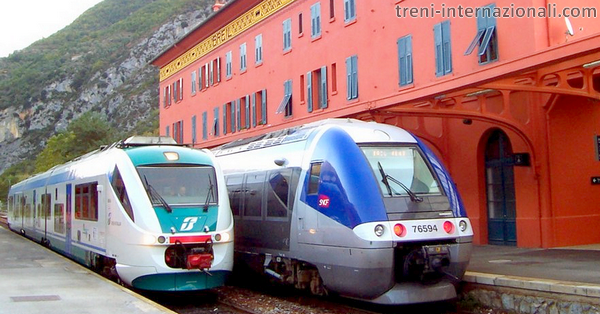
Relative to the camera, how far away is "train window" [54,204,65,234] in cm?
1677

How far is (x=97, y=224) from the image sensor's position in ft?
42.1

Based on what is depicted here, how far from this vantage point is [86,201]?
45.7 feet

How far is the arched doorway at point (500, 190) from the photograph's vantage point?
16.5 metres

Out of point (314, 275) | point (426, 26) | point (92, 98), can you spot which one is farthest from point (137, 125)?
point (314, 275)

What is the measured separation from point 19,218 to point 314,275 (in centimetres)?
2152

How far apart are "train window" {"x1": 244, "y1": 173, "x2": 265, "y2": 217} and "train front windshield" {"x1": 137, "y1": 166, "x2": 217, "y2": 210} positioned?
1111mm

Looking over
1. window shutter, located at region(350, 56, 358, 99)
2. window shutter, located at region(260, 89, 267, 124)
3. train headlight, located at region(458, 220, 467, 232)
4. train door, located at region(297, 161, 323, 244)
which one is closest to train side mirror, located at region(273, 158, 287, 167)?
train door, located at region(297, 161, 323, 244)

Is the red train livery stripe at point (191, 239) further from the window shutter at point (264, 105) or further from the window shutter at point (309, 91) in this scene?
the window shutter at point (264, 105)

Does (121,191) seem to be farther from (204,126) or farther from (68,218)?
(204,126)

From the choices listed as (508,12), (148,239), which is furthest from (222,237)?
(508,12)

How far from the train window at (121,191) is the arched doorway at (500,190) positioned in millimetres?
9725

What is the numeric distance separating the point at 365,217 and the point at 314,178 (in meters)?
1.57

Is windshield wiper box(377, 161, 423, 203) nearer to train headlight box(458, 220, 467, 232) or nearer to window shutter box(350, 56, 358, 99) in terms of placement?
train headlight box(458, 220, 467, 232)

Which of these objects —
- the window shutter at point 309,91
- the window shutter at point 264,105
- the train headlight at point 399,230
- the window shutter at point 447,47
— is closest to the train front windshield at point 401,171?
the train headlight at point 399,230
